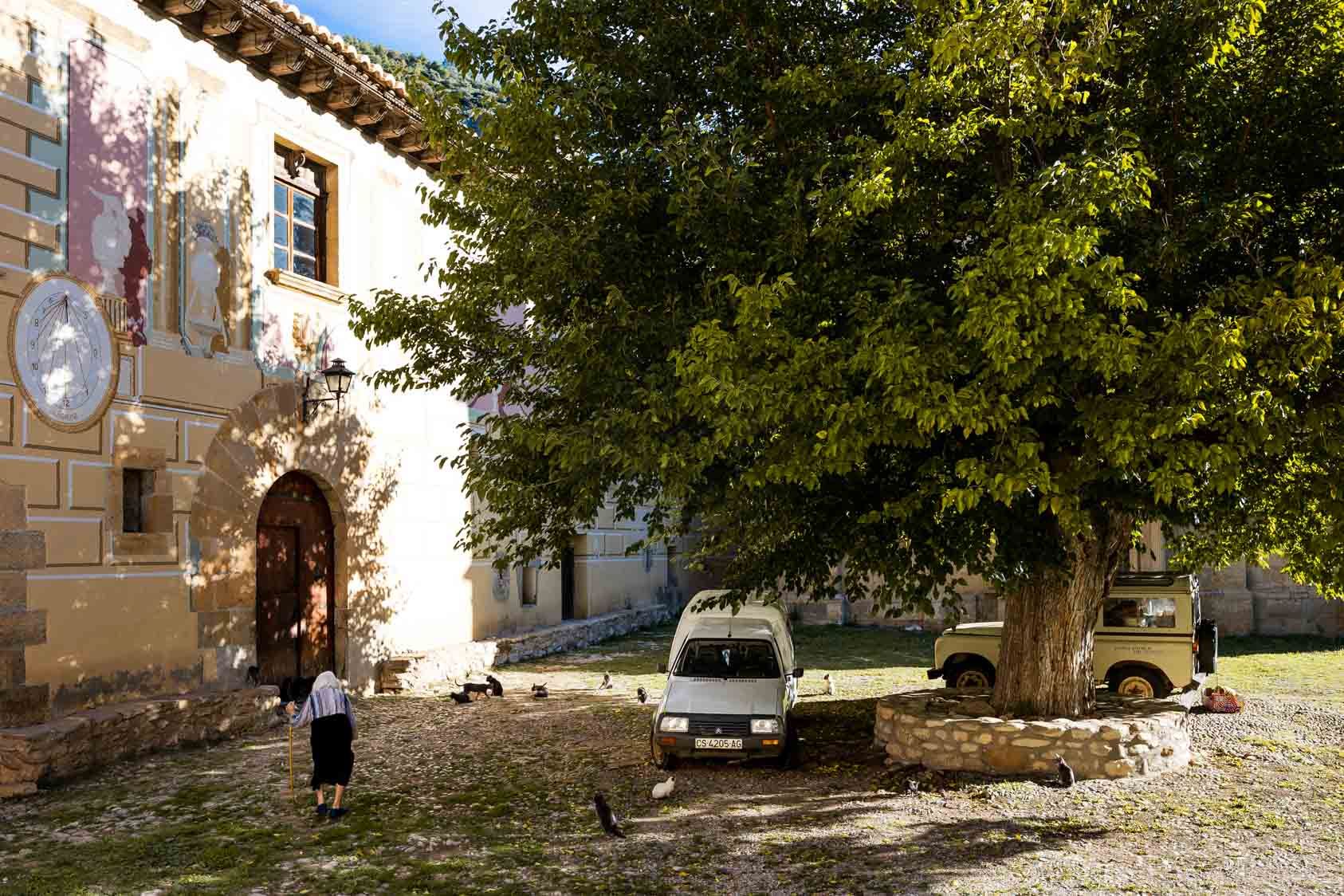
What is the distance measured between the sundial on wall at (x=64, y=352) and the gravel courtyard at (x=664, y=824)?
353 centimetres

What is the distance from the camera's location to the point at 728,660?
35.2 ft

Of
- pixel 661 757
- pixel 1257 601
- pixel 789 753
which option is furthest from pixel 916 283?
pixel 1257 601

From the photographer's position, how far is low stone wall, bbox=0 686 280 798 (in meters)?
9.02

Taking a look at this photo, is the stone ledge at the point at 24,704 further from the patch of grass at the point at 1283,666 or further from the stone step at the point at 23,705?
the patch of grass at the point at 1283,666

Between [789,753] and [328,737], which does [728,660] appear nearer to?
[789,753]

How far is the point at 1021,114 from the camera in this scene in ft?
26.5

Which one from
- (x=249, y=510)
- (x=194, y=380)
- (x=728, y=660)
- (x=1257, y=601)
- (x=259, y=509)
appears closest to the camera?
(x=728, y=660)

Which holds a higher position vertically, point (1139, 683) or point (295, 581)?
point (295, 581)

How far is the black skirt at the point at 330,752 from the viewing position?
8.41 metres

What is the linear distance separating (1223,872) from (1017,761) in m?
2.62

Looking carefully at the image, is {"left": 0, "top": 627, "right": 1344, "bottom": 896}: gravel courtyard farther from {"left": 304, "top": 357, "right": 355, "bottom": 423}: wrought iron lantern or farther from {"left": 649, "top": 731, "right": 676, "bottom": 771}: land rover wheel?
{"left": 304, "top": 357, "right": 355, "bottom": 423}: wrought iron lantern

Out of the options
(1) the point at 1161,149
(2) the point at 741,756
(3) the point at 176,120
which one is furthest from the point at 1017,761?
(3) the point at 176,120

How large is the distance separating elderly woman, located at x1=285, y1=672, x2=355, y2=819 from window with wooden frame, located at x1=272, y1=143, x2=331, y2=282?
22.1 ft

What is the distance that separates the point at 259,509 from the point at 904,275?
8.42 meters
